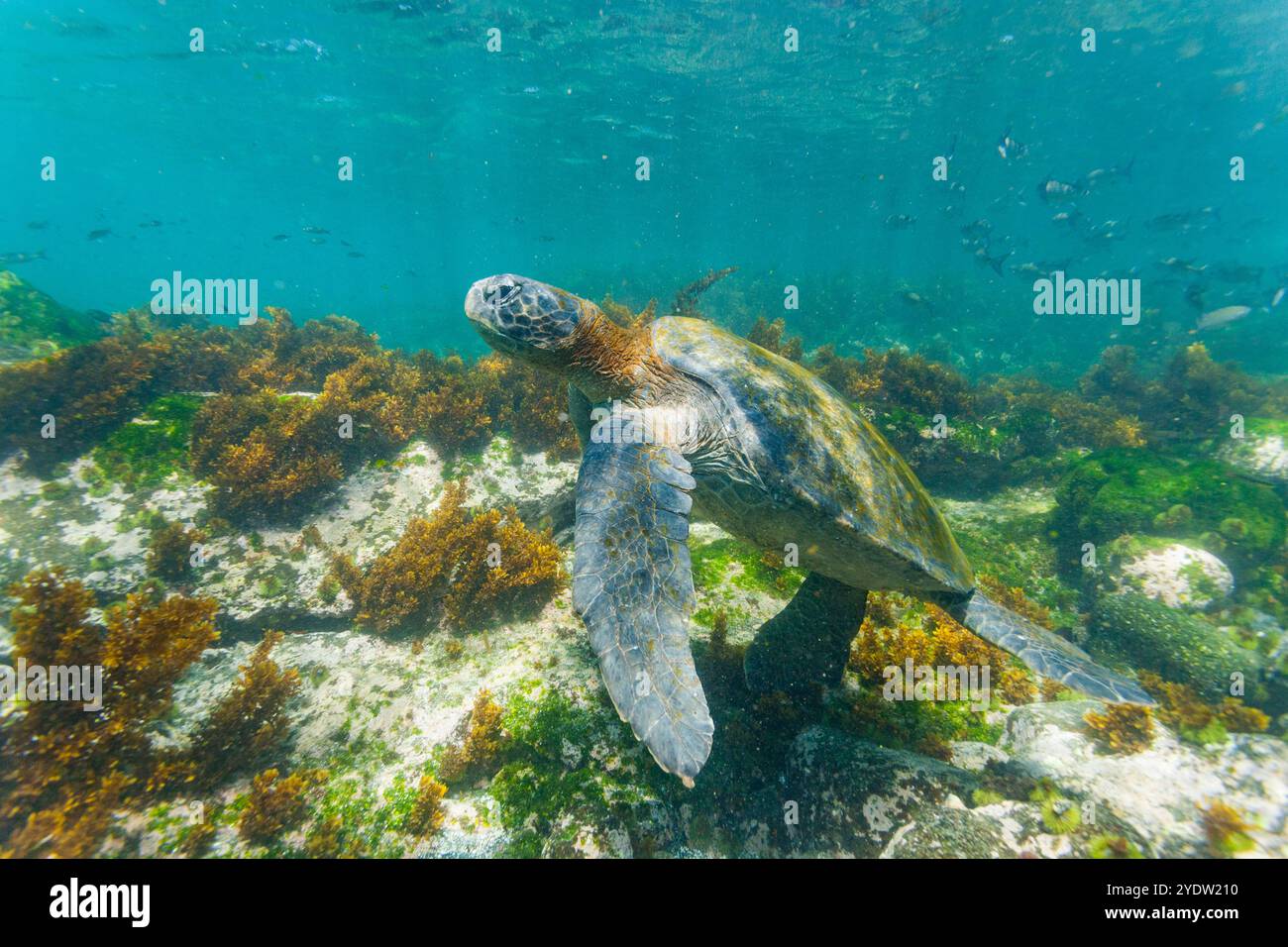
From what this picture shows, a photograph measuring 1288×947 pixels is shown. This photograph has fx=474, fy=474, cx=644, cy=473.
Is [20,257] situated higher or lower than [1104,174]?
lower

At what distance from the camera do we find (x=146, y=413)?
6117 mm

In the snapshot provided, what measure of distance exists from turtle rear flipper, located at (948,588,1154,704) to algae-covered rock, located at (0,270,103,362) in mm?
13596

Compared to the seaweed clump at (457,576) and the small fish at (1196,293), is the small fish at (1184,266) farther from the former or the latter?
the seaweed clump at (457,576)

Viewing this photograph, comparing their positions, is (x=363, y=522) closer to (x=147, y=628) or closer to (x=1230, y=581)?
(x=147, y=628)

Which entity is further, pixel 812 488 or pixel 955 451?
pixel 955 451

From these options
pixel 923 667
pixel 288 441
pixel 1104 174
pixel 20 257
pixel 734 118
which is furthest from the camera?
pixel 734 118

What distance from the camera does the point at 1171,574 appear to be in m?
6.04

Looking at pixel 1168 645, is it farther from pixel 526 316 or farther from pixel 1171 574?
pixel 526 316

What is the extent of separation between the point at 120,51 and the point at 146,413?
39425 mm

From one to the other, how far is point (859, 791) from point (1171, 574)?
611 centimetres

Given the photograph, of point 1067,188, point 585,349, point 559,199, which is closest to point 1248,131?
point 1067,188

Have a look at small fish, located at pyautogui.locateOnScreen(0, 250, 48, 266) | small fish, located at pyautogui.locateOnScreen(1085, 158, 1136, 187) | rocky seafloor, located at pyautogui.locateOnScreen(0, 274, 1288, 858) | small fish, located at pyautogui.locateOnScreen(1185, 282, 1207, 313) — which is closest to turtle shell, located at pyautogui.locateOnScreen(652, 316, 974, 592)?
rocky seafloor, located at pyautogui.locateOnScreen(0, 274, 1288, 858)

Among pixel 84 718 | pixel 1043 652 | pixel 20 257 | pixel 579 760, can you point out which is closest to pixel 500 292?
pixel 579 760
